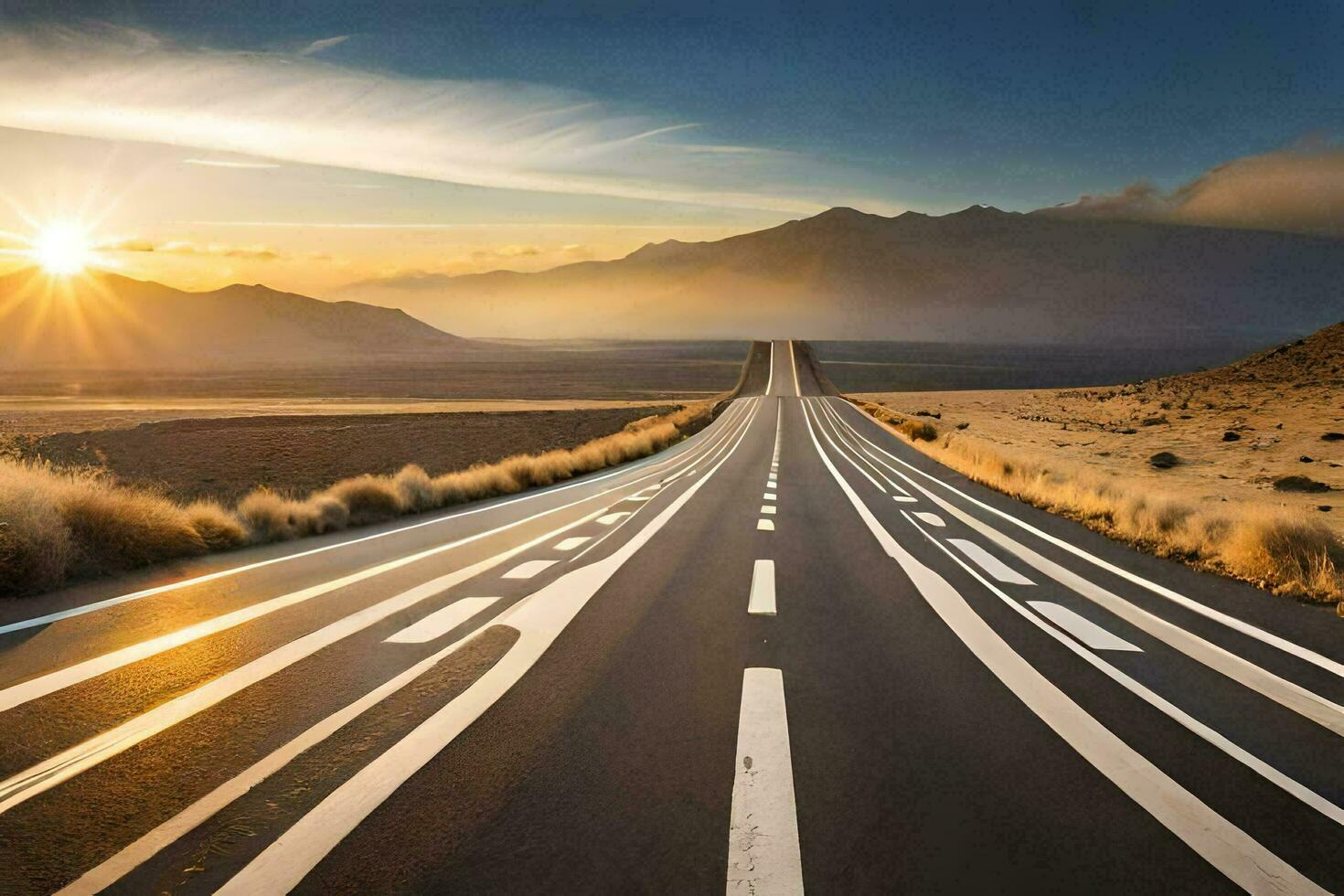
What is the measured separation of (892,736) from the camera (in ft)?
15.0

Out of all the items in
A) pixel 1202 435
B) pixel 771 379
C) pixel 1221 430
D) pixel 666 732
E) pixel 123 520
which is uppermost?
pixel 771 379

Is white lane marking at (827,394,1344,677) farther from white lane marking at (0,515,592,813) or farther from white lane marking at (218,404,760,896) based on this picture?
white lane marking at (0,515,592,813)

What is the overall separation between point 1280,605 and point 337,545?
11844 millimetres

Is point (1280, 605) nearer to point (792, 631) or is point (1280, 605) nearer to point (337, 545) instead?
point (792, 631)

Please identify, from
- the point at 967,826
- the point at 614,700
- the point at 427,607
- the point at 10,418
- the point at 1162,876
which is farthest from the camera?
the point at 10,418

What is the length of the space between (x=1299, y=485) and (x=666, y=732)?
2486 cm

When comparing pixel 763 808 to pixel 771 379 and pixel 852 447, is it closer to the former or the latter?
pixel 852 447

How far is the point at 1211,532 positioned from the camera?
38.1 feet

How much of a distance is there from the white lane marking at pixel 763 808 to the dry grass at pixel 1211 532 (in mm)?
6790

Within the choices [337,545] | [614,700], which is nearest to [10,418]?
[337,545]

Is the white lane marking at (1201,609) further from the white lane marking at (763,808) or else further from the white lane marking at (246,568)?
the white lane marking at (246,568)

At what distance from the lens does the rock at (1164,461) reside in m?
28.2

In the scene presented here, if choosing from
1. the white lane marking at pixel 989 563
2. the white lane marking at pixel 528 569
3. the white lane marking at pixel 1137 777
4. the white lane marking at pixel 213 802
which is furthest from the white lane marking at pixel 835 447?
the white lane marking at pixel 213 802

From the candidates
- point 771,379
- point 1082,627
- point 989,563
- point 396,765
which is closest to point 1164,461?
point 989,563
